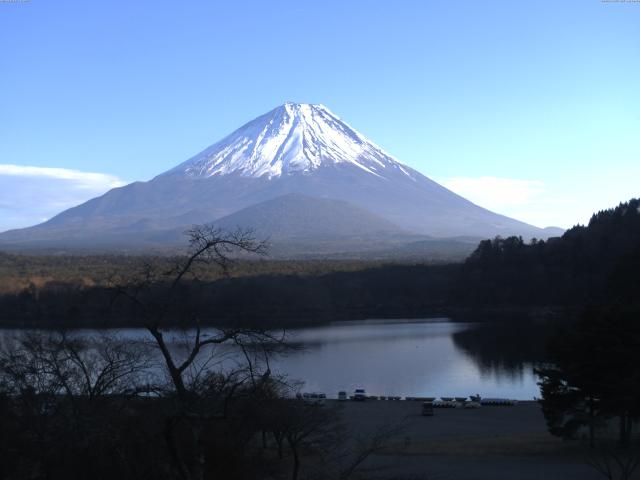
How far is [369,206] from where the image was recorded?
13200 cm

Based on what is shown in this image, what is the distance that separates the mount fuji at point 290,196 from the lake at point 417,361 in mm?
77866

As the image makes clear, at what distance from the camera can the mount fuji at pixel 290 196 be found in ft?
380

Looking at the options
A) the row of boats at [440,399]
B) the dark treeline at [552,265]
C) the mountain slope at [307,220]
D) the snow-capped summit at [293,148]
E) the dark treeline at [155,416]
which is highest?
the snow-capped summit at [293,148]

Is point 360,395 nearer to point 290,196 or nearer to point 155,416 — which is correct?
point 155,416

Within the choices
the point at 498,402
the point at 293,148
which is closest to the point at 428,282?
the point at 498,402

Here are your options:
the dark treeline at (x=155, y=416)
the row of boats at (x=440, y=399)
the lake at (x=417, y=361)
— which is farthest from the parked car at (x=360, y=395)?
the dark treeline at (x=155, y=416)

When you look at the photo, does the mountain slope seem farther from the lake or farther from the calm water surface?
the calm water surface

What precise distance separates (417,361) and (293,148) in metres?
121

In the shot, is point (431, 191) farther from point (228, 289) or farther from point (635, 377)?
point (635, 377)

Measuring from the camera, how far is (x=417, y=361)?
2467 centimetres

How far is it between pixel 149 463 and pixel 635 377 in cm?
733

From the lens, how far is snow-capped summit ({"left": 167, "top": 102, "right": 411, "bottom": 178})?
140375 millimetres

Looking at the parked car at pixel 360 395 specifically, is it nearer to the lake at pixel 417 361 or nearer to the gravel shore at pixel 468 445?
the gravel shore at pixel 468 445

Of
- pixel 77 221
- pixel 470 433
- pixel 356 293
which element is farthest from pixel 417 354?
pixel 77 221
